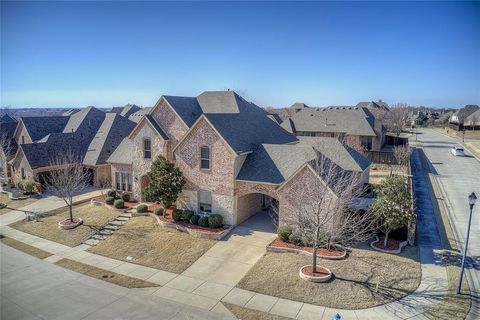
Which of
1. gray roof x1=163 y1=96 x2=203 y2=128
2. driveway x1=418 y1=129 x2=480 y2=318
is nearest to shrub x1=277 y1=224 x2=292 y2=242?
driveway x1=418 y1=129 x2=480 y2=318

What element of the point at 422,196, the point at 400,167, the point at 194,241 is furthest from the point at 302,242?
the point at 400,167

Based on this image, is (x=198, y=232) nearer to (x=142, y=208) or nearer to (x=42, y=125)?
(x=142, y=208)

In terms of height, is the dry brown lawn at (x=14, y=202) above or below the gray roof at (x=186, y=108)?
below

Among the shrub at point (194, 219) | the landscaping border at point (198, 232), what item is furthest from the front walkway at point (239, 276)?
the shrub at point (194, 219)

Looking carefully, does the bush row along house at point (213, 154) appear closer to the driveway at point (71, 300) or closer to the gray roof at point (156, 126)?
the gray roof at point (156, 126)

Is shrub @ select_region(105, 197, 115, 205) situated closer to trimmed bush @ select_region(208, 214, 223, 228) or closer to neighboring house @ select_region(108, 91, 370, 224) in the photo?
neighboring house @ select_region(108, 91, 370, 224)

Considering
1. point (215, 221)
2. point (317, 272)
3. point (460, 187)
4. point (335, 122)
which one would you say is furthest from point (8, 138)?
point (460, 187)
